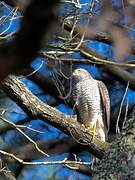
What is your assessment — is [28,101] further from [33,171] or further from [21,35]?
[21,35]

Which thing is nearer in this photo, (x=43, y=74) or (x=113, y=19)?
(x=113, y=19)

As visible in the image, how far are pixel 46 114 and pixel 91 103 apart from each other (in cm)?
135

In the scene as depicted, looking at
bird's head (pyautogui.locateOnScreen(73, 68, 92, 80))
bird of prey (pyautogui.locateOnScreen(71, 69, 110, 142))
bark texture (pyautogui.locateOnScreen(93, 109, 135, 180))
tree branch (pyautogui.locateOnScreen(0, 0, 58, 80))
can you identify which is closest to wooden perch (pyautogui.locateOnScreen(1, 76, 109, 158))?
bark texture (pyautogui.locateOnScreen(93, 109, 135, 180))

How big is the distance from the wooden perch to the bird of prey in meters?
1.05

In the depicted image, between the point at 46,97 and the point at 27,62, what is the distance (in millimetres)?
4008

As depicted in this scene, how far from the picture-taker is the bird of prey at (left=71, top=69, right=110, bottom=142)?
417 centimetres

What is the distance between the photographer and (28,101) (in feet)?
9.25

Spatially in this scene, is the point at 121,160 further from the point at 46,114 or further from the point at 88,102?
the point at 88,102

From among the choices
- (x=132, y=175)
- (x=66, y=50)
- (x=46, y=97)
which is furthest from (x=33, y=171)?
(x=132, y=175)

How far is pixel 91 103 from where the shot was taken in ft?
13.8

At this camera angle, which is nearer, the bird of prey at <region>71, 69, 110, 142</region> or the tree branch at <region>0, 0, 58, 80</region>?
the tree branch at <region>0, 0, 58, 80</region>

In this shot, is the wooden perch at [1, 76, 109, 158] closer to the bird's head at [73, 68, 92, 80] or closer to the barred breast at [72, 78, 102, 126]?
the barred breast at [72, 78, 102, 126]

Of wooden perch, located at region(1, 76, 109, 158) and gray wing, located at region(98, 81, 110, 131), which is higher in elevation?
wooden perch, located at region(1, 76, 109, 158)

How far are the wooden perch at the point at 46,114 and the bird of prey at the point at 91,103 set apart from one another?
1.05 meters
